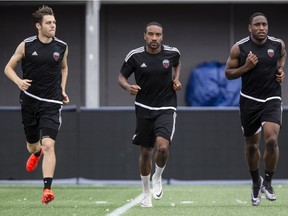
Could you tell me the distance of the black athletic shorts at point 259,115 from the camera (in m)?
12.7

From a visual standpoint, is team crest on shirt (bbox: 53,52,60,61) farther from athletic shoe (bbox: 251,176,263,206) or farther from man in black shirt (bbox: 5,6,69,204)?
athletic shoe (bbox: 251,176,263,206)

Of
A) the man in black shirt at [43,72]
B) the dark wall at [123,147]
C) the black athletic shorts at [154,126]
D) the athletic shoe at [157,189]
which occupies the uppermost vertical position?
the man in black shirt at [43,72]

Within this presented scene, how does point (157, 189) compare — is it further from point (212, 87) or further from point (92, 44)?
point (212, 87)

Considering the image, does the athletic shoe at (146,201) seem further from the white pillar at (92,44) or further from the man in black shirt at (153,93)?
the white pillar at (92,44)

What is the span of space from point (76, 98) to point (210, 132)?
852 cm

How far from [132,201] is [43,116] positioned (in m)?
2.11

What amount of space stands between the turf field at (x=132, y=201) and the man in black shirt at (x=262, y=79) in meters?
0.64

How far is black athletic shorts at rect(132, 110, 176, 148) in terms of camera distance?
41.8 ft

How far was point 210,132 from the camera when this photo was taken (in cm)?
1897

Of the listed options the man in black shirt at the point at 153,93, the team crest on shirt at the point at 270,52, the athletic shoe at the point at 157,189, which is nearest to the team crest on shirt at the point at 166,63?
the man in black shirt at the point at 153,93

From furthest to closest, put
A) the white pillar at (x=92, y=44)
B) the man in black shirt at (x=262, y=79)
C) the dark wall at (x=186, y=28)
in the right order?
the dark wall at (x=186, y=28) < the white pillar at (x=92, y=44) < the man in black shirt at (x=262, y=79)

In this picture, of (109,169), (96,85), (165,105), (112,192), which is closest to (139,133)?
(165,105)

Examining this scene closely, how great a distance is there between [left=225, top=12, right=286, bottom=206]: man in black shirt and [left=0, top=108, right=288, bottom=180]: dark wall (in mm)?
5964

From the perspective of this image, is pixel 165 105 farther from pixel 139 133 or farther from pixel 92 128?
pixel 92 128
